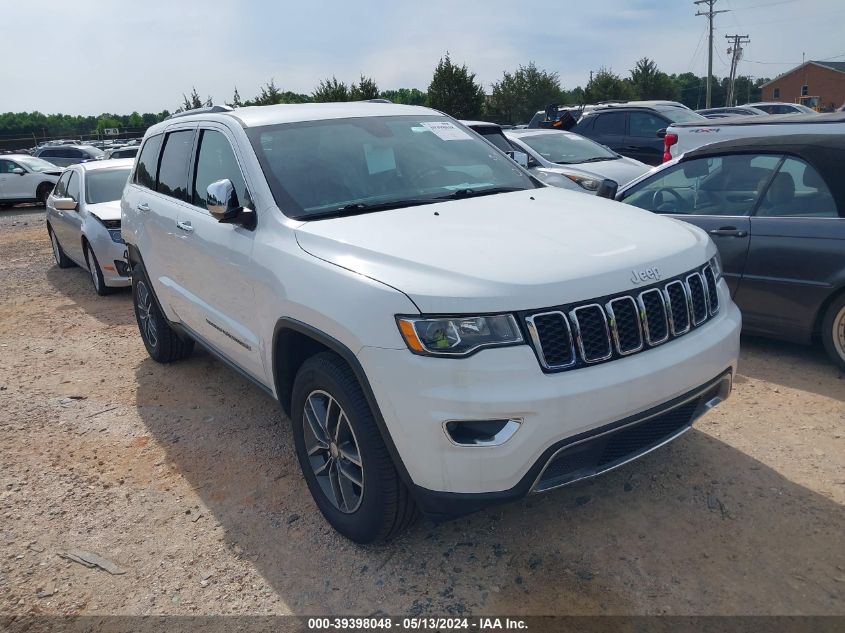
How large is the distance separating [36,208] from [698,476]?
75.7 feet

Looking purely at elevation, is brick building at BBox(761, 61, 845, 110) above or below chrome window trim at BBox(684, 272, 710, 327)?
above

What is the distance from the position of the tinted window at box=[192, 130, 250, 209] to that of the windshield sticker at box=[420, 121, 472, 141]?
1.19m

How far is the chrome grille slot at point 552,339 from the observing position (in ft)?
8.15

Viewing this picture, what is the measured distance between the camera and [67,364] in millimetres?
6004

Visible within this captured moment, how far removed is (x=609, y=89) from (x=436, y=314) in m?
49.9

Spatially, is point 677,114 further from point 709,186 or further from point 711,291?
point 711,291

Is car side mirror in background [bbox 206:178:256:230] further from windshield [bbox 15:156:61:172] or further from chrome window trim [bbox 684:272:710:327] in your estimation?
windshield [bbox 15:156:61:172]

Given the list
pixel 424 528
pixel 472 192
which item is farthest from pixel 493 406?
pixel 472 192

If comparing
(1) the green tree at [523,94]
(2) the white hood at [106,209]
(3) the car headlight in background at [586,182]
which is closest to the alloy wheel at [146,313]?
(2) the white hood at [106,209]

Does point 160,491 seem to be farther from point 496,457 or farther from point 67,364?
point 67,364

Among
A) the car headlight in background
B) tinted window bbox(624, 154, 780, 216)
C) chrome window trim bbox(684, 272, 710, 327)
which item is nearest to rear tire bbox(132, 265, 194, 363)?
chrome window trim bbox(684, 272, 710, 327)

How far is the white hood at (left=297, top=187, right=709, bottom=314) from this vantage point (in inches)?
98.9

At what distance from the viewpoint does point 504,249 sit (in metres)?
2.77

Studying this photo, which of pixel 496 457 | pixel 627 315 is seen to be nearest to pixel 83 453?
pixel 496 457
